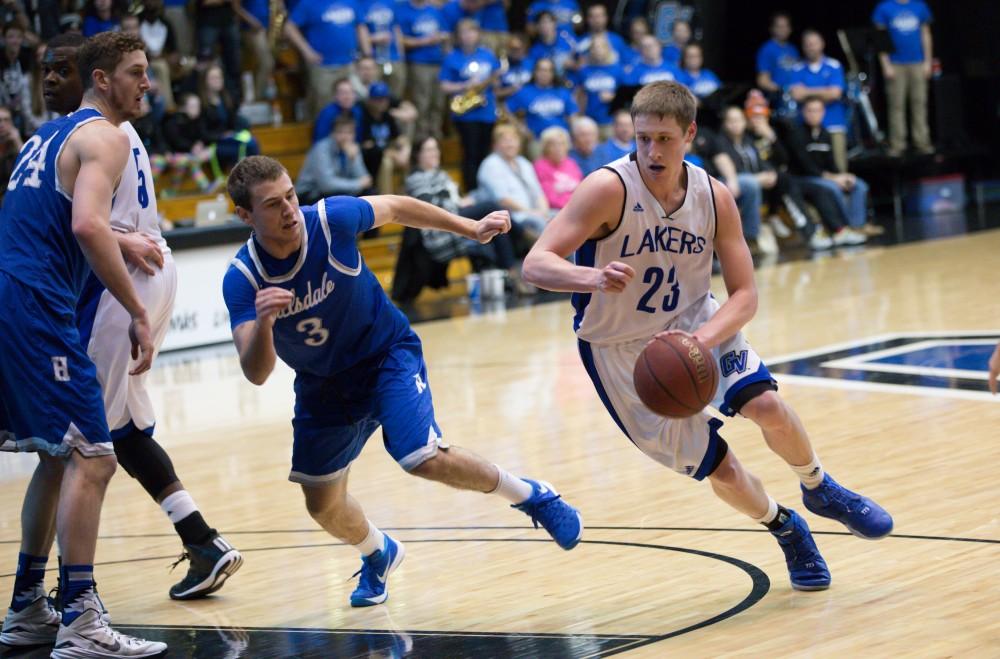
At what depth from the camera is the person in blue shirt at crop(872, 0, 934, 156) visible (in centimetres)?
1795

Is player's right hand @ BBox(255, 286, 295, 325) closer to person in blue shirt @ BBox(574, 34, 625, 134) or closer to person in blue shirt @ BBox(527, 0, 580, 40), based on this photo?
person in blue shirt @ BBox(574, 34, 625, 134)

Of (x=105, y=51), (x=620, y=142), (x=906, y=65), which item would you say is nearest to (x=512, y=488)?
(x=105, y=51)

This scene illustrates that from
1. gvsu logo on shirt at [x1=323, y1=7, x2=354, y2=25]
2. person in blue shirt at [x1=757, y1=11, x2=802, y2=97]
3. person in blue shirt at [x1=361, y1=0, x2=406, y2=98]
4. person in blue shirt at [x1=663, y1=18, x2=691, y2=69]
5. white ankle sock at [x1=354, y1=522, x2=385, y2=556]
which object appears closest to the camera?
white ankle sock at [x1=354, y1=522, x2=385, y2=556]

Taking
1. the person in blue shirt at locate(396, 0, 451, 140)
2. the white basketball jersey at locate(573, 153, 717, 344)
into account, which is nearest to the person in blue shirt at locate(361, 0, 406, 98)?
the person in blue shirt at locate(396, 0, 451, 140)

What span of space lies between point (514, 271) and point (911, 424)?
7059mm

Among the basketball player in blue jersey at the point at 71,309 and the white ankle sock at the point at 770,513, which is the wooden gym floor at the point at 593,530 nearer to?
the white ankle sock at the point at 770,513

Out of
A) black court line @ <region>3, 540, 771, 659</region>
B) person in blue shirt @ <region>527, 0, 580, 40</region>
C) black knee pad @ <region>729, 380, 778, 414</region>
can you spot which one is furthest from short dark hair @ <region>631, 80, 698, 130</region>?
person in blue shirt @ <region>527, 0, 580, 40</region>

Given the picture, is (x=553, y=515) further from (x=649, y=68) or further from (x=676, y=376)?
(x=649, y=68)

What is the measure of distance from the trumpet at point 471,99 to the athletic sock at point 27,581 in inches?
424

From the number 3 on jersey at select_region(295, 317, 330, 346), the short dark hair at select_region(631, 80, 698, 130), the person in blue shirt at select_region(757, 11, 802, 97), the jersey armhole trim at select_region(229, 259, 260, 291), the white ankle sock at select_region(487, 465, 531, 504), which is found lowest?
the person in blue shirt at select_region(757, 11, 802, 97)

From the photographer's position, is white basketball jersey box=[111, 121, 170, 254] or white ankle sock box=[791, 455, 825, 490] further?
white basketball jersey box=[111, 121, 170, 254]

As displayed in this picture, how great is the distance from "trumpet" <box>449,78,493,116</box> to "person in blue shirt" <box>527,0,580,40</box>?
1739mm

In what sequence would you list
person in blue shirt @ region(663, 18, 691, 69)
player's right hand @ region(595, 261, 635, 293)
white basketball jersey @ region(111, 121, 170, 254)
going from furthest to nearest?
person in blue shirt @ region(663, 18, 691, 69), white basketball jersey @ region(111, 121, 170, 254), player's right hand @ region(595, 261, 635, 293)

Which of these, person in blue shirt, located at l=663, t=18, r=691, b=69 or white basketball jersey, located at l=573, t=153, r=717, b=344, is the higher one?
white basketball jersey, located at l=573, t=153, r=717, b=344
